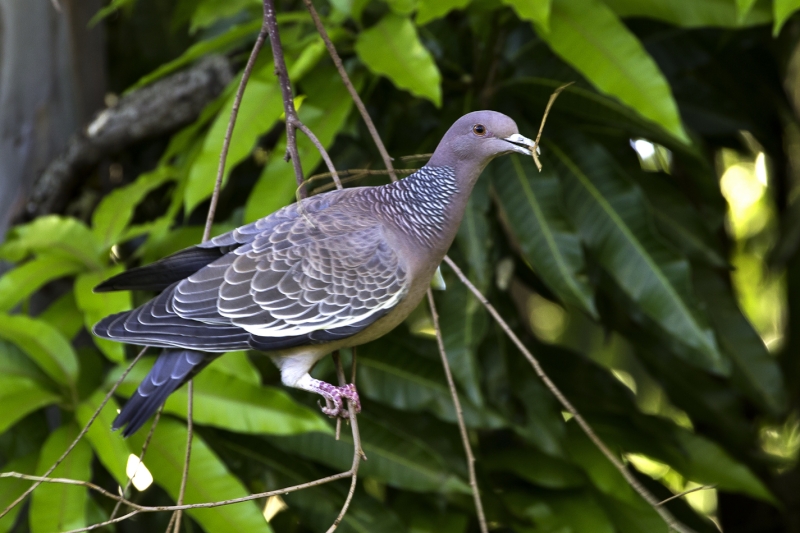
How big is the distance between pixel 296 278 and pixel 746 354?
1345 millimetres

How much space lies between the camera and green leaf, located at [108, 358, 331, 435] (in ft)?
5.45

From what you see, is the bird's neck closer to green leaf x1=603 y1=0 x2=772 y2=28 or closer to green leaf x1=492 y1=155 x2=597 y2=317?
green leaf x1=492 y1=155 x2=597 y2=317

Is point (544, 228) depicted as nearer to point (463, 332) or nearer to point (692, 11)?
A: point (463, 332)

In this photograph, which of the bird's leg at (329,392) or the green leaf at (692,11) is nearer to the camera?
the bird's leg at (329,392)

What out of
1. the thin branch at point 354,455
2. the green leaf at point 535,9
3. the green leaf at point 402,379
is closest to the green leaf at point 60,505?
Result: the green leaf at point 402,379

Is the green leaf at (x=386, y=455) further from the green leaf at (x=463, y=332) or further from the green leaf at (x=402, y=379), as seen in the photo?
the green leaf at (x=463, y=332)

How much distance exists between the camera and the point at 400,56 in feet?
5.27

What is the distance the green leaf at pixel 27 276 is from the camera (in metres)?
1.84

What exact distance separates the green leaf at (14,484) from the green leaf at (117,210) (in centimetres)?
54

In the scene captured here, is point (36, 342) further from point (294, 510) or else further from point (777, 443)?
point (777, 443)

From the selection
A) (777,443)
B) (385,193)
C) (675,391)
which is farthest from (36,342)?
(777,443)

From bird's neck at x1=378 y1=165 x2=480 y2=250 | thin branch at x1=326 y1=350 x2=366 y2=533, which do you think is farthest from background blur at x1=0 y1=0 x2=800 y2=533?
thin branch at x1=326 y1=350 x2=366 y2=533

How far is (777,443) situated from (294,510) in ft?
7.01

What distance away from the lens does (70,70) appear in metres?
2.35
